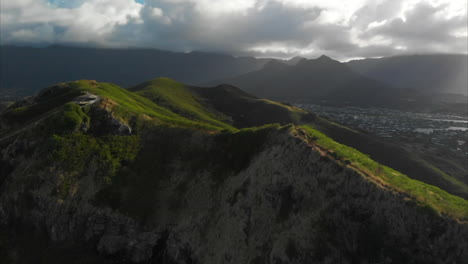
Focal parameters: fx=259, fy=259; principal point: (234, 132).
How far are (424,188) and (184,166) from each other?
2710cm

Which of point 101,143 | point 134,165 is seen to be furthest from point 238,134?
point 101,143

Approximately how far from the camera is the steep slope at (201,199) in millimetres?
21703

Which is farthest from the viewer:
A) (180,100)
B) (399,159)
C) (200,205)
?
(180,100)

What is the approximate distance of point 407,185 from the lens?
23141mm

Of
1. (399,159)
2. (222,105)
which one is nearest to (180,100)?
(222,105)

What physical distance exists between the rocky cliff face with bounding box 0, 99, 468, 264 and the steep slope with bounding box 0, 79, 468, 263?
4.4 inches

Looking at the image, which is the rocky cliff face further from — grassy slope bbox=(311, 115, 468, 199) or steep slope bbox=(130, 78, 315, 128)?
steep slope bbox=(130, 78, 315, 128)

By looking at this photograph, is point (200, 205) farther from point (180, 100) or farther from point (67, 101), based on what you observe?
point (180, 100)

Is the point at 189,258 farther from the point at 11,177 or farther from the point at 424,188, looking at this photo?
the point at 11,177

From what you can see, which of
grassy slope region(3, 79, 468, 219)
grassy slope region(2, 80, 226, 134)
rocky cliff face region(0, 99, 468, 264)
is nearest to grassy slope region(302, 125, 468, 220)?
grassy slope region(3, 79, 468, 219)

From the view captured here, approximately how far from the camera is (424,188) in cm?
2338

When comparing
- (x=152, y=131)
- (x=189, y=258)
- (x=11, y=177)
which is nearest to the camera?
(x=189, y=258)

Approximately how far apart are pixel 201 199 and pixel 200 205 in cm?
77

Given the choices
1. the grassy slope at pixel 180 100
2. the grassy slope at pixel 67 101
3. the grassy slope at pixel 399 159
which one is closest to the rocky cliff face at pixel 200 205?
the grassy slope at pixel 67 101
